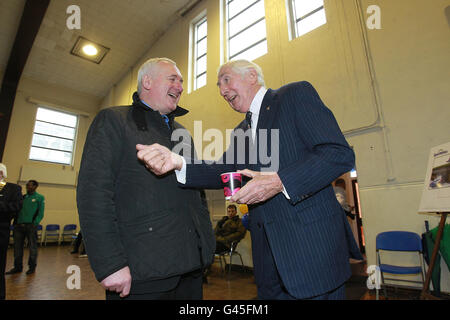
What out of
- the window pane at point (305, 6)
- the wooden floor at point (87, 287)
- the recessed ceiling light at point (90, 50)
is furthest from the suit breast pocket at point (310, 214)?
the recessed ceiling light at point (90, 50)

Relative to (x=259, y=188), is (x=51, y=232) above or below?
below

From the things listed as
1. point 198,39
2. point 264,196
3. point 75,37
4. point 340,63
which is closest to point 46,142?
point 75,37

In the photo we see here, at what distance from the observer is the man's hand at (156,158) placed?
98 cm

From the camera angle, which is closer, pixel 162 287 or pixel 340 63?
pixel 162 287

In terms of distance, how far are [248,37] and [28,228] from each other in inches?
256

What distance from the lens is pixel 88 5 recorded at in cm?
729

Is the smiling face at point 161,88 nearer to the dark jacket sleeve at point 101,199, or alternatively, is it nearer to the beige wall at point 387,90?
the dark jacket sleeve at point 101,199

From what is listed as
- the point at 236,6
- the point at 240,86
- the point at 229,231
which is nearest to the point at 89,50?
the point at 236,6

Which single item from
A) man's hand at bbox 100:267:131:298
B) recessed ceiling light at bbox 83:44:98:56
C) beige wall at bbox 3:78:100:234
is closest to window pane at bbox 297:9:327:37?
man's hand at bbox 100:267:131:298

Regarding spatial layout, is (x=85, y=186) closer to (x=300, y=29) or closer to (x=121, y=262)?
(x=121, y=262)

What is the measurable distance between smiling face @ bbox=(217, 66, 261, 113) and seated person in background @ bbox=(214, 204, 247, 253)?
148 inches

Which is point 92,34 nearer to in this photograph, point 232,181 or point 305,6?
point 305,6

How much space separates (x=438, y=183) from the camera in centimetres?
245
